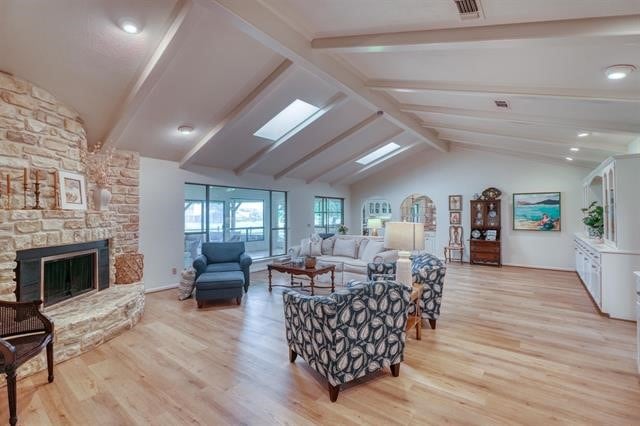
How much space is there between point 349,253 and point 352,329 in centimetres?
392

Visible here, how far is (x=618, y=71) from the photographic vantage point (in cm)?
246

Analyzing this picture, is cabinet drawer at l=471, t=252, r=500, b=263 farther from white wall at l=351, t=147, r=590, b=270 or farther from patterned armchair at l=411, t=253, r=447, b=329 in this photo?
patterned armchair at l=411, t=253, r=447, b=329

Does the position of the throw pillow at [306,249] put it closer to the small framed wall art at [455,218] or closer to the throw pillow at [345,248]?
the throw pillow at [345,248]

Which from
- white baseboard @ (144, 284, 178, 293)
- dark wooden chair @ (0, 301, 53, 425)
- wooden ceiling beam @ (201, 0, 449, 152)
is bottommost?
white baseboard @ (144, 284, 178, 293)

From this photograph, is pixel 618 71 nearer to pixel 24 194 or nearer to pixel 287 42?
pixel 287 42

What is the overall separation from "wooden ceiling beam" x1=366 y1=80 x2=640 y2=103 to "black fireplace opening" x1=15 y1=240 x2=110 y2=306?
4.47 m

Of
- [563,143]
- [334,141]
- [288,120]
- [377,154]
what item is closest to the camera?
[563,143]

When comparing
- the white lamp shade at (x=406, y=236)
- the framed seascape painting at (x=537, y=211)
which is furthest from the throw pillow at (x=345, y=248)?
the framed seascape painting at (x=537, y=211)

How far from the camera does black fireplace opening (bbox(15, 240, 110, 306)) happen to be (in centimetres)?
303

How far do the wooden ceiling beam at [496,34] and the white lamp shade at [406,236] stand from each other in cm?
170

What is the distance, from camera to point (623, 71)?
245cm

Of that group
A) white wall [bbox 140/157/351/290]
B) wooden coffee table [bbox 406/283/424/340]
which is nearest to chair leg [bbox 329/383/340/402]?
wooden coffee table [bbox 406/283/424/340]

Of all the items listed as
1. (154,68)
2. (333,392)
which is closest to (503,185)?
(333,392)

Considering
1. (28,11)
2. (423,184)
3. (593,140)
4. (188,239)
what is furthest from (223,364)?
(423,184)
